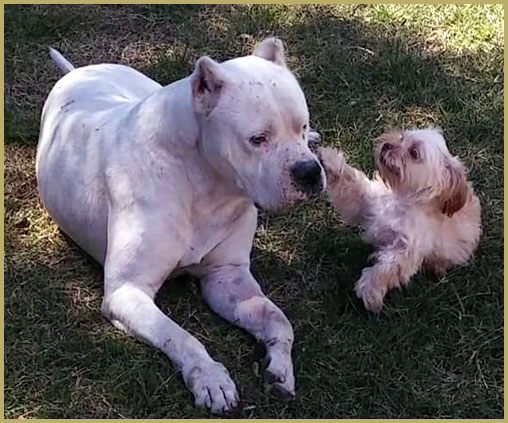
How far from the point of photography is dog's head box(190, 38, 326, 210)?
384 centimetres

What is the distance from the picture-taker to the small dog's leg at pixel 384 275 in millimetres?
4289

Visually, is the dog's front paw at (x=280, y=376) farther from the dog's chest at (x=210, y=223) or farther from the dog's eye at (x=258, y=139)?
the dog's eye at (x=258, y=139)

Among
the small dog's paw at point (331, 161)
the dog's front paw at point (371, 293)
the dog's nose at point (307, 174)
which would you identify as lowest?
the dog's front paw at point (371, 293)

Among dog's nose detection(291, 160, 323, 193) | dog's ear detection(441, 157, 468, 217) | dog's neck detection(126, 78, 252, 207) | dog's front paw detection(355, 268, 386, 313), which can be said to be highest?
dog's nose detection(291, 160, 323, 193)

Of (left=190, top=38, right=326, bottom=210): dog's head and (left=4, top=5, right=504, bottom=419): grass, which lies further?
(left=4, top=5, right=504, bottom=419): grass

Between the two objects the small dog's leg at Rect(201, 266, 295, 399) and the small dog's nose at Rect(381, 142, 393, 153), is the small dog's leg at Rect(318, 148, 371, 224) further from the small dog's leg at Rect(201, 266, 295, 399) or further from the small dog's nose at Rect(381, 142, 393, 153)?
the small dog's leg at Rect(201, 266, 295, 399)

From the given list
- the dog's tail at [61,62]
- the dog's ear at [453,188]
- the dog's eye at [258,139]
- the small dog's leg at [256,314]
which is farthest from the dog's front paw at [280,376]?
the dog's tail at [61,62]

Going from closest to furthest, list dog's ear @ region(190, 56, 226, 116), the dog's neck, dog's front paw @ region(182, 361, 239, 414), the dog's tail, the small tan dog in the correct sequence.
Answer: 1. dog's front paw @ region(182, 361, 239, 414)
2. dog's ear @ region(190, 56, 226, 116)
3. the dog's neck
4. the small tan dog
5. the dog's tail

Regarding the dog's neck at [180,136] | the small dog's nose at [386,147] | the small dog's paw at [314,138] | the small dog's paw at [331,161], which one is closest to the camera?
the dog's neck at [180,136]

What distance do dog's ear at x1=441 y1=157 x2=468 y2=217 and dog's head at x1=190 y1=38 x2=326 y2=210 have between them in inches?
30.5

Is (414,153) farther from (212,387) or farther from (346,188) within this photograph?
(212,387)

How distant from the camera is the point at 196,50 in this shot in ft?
20.1

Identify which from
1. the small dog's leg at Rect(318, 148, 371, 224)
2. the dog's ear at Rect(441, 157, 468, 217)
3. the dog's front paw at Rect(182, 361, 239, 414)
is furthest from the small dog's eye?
the dog's front paw at Rect(182, 361, 239, 414)

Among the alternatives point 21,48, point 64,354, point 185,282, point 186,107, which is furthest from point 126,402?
point 21,48
